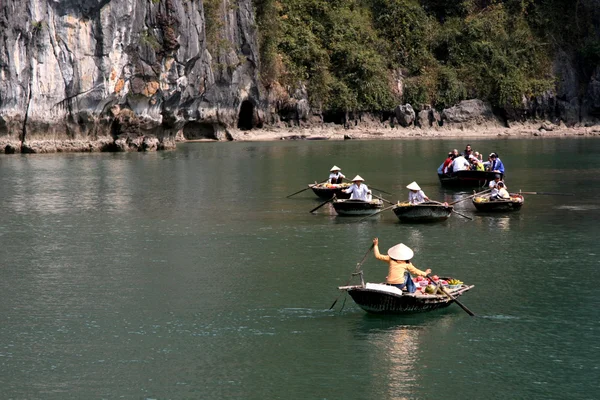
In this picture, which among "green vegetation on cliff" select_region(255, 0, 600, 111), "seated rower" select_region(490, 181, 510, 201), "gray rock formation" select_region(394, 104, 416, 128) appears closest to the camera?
"seated rower" select_region(490, 181, 510, 201)

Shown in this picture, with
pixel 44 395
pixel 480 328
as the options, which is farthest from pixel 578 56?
pixel 44 395

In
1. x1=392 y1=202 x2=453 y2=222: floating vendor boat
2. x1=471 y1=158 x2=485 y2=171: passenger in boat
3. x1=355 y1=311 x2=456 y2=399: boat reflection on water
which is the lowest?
x1=355 y1=311 x2=456 y2=399: boat reflection on water

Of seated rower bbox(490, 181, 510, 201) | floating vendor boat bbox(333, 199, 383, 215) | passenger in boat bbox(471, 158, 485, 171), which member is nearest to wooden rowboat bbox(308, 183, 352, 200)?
floating vendor boat bbox(333, 199, 383, 215)

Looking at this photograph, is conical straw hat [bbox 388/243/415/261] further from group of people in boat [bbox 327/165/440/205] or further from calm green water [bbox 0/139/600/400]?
group of people in boat [bbox 327/165/440/205]

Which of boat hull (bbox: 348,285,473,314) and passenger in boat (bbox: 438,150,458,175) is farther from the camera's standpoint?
passenger in boat (bbox: 438,150,458,175)

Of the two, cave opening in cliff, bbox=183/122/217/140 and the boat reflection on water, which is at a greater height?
cave opening in cliff, bbox=183/122/217/140

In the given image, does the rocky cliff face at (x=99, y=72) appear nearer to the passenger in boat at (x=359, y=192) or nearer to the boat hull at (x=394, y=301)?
the passenger in boat at (x=359, y=192)

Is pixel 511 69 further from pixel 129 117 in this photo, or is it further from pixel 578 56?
pixel 129 117

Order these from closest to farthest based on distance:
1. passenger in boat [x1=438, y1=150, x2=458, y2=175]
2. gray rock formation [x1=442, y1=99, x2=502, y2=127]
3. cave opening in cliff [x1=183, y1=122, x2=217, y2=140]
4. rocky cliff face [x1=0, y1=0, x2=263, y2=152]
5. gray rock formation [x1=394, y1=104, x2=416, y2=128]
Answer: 1. passenger in boat [x1=438, y1=150, x2=458, y2=175]
2. rocky cliff face [x1=0, y1=0, x2=263, y2=152]
3. cave opening in cliff [x1=183, y1=122, x2=217, y2=140]
4. gray rock formation [x1=394, y1=104, x2=416, y2=128]
5. gray rock formation [x1=442, y1=99, x2=502, y2=127]

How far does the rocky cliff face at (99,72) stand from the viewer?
172 ft

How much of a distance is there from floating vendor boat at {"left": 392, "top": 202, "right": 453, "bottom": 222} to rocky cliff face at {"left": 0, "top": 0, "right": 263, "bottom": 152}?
31584 millimetres

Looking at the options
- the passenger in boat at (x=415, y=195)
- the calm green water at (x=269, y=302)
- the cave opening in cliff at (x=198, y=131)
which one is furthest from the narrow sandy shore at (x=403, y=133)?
the passenger in boat at (x=415, y=195)

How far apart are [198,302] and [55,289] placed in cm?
356

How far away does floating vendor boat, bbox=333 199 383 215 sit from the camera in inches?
1161
